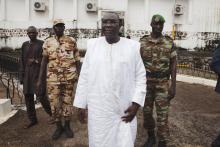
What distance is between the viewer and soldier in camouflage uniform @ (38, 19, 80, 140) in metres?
5.98

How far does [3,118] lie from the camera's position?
23.4 ft

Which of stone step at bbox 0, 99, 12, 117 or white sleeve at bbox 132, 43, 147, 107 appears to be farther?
stone step at bbox 0, 99, 12, 117

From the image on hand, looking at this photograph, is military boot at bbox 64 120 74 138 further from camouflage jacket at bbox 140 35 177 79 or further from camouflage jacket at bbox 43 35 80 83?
camouflage jacket at bbox 140 35 177 79

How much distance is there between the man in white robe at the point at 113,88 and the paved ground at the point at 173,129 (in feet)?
6.75

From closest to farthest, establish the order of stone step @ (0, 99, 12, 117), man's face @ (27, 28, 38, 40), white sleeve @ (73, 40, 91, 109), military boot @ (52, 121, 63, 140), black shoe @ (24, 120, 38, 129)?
white sleeve @ (73, 40, 91, 109) → military boot @ (52, 121, 63, 140) → man's face @ (27, 28, 38, 40) → black shoe @ (24, 120, 38, 129) → stone step @ (0, 99, 12, 117)

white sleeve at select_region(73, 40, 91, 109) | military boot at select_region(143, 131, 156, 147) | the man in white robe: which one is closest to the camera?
the man in white robe

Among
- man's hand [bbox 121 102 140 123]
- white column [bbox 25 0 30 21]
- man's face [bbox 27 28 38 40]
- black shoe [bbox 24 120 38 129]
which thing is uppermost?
white column [bbox 25 0 30 21]

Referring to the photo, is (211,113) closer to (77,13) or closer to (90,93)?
(90,93)

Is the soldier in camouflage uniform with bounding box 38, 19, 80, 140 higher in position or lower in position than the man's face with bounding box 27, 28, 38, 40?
lower

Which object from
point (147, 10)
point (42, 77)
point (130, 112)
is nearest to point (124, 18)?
point (147, 10)

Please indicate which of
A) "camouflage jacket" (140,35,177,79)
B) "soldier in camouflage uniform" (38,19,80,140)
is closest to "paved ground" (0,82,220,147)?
"soldier in camouflage uniform" (38,19,80,140)

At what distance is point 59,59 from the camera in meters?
5.98

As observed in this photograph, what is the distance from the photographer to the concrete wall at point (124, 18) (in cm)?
2212

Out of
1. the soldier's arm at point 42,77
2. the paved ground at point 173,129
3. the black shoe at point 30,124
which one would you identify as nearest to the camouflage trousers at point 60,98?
the soldier's arm at point 42,77
